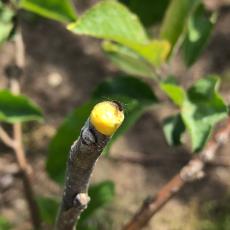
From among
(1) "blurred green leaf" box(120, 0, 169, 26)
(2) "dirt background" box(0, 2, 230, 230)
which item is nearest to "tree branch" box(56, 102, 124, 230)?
(1) "blurred green leaf" box(120, 0, 169, 26)

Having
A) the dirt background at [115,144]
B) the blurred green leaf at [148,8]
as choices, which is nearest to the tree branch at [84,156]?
the blurred green leaf at [148,8]

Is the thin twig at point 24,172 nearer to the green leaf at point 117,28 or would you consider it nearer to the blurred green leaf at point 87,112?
the blurred green leaf at point 87,112

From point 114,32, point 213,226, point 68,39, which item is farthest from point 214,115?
point 68,39

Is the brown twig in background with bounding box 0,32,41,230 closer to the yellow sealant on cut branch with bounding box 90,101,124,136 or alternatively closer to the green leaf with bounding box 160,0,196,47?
the green leaf with bounding box 160,0,196,47

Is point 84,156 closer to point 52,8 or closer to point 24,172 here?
point 52,8

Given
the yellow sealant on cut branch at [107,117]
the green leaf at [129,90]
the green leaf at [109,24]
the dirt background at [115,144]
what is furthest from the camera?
the dirt background at [115,144]

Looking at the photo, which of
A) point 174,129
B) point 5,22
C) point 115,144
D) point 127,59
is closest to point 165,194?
point 174,129

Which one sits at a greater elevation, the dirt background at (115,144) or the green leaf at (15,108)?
the green leaf at (15,108)
